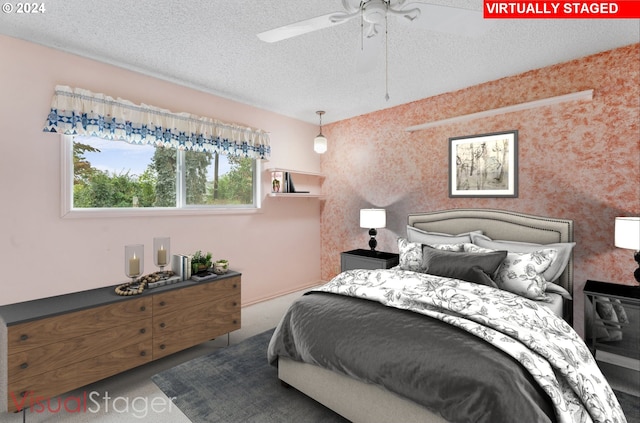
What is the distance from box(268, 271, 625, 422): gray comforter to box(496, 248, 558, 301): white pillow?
1.97 ft

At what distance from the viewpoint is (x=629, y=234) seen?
7.20 feet

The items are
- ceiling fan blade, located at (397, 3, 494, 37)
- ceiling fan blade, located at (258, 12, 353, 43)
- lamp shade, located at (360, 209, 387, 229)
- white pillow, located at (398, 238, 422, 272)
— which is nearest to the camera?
ceiling fan blade, located at (397, 3, 494, 37)

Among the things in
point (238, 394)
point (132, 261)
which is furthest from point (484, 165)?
point (132, 261)

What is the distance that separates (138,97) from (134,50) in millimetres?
497

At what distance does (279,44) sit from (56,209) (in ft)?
7.37

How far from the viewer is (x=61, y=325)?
1.89 meters

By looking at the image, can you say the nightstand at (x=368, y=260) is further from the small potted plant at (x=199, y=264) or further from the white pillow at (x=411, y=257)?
the small potted plant at (x=199, y=264)

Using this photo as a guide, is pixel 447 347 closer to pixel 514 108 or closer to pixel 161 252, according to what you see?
pixel 161 252

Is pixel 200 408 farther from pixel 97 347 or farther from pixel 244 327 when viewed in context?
pixel 244 327

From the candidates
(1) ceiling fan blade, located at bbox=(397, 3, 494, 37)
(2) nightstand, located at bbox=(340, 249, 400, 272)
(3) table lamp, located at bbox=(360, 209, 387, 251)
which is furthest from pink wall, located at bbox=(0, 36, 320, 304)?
(1) ceiling fan blade, located at bbox=(397, 3, 494, 37)

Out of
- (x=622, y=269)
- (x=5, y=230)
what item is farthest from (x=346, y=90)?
(x=5, y=230)

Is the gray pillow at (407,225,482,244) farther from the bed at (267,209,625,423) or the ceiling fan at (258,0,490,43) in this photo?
the ceiling fan at (258,0,490,43)

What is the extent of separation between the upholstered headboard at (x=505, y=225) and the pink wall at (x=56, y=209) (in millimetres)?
2348

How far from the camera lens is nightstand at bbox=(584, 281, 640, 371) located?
7.18ft
